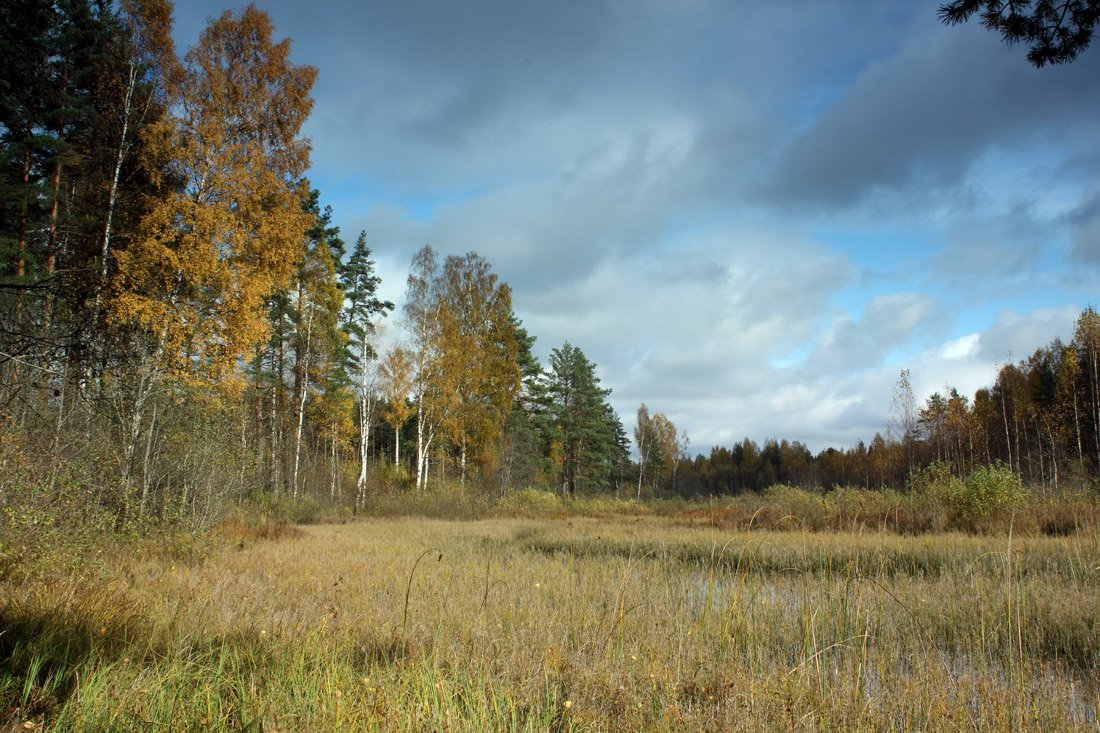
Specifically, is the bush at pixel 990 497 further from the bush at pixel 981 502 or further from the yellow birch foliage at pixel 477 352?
the yellow birch foliage at pixel 477 352

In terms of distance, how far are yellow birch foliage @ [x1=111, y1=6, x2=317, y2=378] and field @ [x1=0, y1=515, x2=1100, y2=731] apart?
5.08 metres

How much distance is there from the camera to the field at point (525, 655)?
2.98m

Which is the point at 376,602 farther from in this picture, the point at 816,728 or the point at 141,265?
the point at 141,265

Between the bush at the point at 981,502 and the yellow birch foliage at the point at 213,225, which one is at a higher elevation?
the yellow birch foliage at the point at 213,225

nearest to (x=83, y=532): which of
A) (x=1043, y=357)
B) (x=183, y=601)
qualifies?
(x=183, y=601)

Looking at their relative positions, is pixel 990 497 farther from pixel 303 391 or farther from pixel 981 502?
pixel 303 391

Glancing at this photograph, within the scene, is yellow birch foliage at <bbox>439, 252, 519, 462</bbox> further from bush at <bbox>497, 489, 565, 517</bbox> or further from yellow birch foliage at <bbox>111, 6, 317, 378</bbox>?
yellow birch foliage at <bbox>111, 6, 317, 378</bbox>

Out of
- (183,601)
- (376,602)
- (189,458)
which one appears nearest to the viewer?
(183,601)

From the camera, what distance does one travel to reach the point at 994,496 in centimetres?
1271

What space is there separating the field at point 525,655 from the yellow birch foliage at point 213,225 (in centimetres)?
508

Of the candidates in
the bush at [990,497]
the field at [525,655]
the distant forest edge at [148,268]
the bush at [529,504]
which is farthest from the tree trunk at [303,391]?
the bush at [990,497]

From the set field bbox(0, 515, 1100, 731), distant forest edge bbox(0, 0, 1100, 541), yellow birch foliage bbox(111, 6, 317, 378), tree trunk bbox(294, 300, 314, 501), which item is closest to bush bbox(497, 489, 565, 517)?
distant forest edge bbox(0, 0, 1100, 541)

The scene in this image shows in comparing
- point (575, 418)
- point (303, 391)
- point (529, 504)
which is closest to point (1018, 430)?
point (575, 418)

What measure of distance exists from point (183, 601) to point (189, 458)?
624cm
